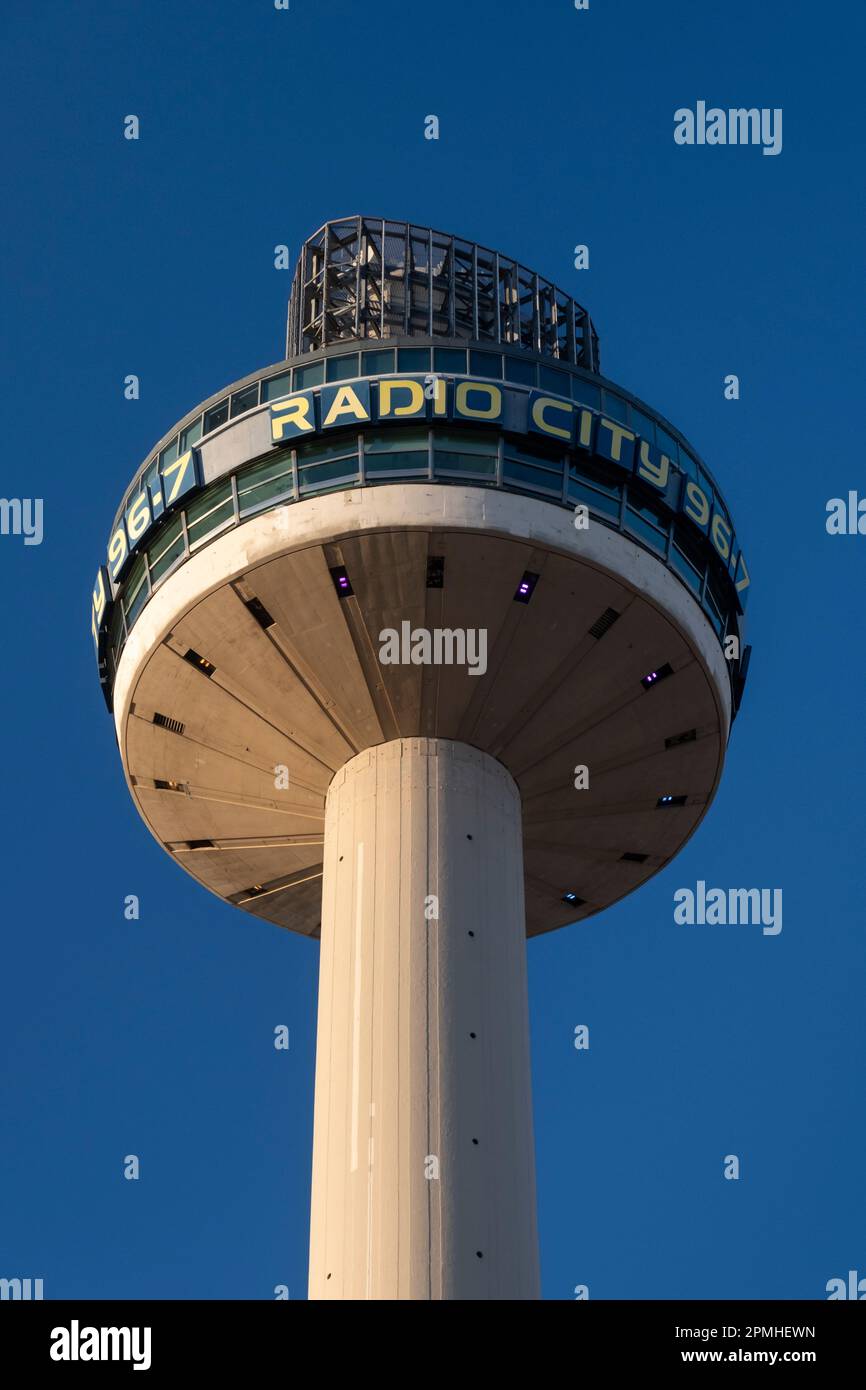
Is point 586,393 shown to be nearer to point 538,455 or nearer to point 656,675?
point 538,455

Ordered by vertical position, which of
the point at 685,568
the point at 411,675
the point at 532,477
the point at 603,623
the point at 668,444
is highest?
the point at 668,444

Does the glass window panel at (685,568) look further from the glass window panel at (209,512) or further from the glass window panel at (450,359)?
the glass window panel at (209,512)

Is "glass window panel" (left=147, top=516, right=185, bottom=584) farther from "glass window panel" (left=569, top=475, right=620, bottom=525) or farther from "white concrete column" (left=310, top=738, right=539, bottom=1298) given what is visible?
"glass window panel" (left=569, top=475, right=620, bottom=525)

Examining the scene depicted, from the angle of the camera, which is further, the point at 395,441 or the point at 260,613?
the point at 395,441

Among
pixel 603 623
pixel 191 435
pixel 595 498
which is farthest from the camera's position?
pixel 191 435

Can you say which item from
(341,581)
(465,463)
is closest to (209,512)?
(341,581)
